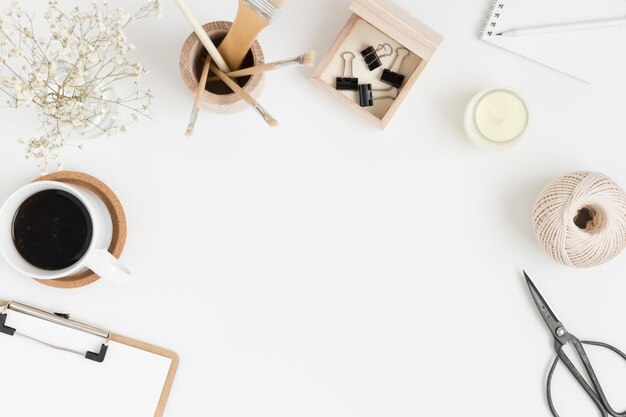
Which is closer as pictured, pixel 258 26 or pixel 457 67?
pixel 258 26

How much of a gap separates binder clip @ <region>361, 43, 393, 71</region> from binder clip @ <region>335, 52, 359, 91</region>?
19 mm

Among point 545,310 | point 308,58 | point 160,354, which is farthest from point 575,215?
point 160,354

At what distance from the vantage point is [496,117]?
84 cm

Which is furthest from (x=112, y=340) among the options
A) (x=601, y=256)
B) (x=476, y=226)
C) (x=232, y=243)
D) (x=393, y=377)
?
(x=601, y=256)

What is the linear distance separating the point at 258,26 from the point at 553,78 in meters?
0.46

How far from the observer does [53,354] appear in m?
0.83

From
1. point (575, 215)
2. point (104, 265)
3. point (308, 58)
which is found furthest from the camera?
point (575, 215)

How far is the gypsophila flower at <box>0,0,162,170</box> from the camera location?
66 cm

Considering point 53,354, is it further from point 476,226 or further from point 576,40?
point 576,40

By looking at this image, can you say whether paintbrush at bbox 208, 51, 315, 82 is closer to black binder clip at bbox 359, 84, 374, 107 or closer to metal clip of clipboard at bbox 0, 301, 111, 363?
black binder clip at bbox 359, 84, 374, 107

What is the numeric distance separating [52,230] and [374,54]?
0.49m

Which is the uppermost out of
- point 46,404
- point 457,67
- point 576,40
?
point 576,40

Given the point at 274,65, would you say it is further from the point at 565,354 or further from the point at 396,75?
the point at 565,354

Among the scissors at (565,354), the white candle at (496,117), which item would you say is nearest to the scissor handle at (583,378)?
the scissors at (565,354)
